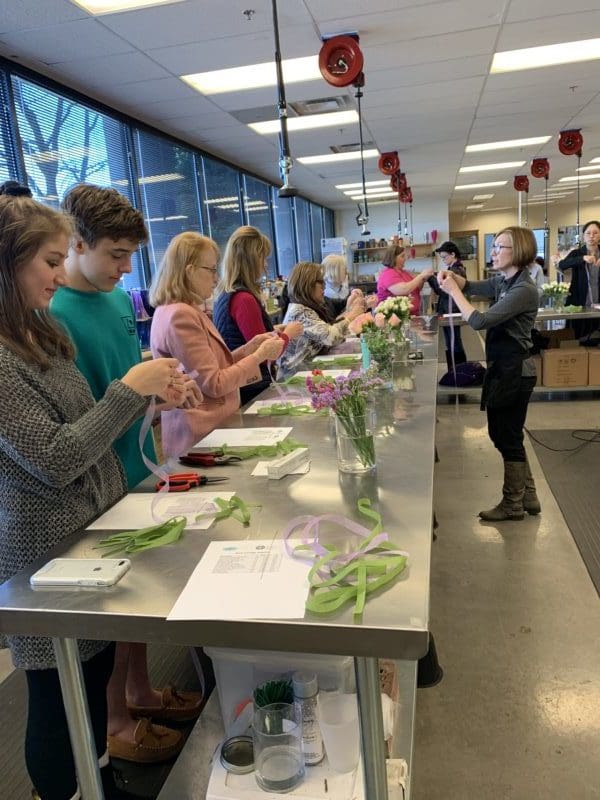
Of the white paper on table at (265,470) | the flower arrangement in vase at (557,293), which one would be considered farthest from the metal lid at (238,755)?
the flower arrangement in vase at (557,293)

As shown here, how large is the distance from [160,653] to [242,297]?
1.50 m

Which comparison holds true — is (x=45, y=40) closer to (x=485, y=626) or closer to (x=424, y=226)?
(x=485, y=626)

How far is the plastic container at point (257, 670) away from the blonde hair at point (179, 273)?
1.19 metres

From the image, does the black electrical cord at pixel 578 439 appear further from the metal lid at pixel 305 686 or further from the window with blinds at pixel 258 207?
the window with blinds at pixel 258 207

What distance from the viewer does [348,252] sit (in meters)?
13.4

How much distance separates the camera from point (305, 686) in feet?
3.93

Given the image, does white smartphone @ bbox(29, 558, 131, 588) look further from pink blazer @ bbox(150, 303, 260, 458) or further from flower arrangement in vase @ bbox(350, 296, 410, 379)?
flower arrangement in vase @ bbox(350, 296, 410, 379)

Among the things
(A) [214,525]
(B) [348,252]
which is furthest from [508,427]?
→ (B) [348,252]

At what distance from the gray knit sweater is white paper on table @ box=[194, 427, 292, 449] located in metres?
0.56

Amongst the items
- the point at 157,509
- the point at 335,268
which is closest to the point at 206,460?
the point at 157,509

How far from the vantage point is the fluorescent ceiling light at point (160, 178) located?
17.4 ft

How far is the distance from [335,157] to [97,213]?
667 cm

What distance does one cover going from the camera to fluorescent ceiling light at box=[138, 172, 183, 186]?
5.30 metres

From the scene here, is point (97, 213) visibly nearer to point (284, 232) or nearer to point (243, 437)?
point (243, 437)
